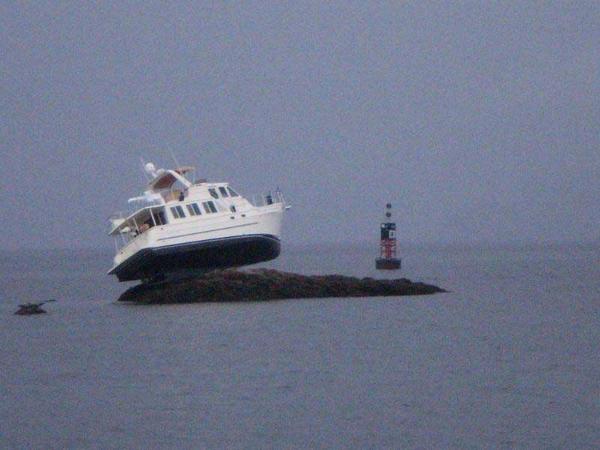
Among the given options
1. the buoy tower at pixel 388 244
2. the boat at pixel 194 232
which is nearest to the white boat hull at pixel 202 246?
Answer: the boat at pixel 194 232

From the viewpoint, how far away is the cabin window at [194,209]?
4234cm

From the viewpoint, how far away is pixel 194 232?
4162 cm

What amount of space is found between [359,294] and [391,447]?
2641 cm

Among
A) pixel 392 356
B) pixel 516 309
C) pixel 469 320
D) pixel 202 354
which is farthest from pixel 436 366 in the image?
pixel 516 309

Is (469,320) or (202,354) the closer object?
(202,354)

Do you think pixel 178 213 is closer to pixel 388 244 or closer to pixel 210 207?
pixel 210 207

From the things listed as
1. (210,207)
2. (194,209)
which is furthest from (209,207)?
(194,209)

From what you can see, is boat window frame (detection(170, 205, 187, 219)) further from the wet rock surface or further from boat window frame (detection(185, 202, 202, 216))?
the wet rock surface

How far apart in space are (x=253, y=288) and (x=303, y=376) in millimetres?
15967

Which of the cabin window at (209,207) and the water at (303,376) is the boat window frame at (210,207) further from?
the water at (303,376)

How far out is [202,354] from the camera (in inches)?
1255

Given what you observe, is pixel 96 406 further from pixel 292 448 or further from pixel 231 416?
pixel 292 448

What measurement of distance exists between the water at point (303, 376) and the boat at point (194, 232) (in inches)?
70.9

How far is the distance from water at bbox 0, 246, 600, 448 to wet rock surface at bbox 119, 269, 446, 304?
60 cm
